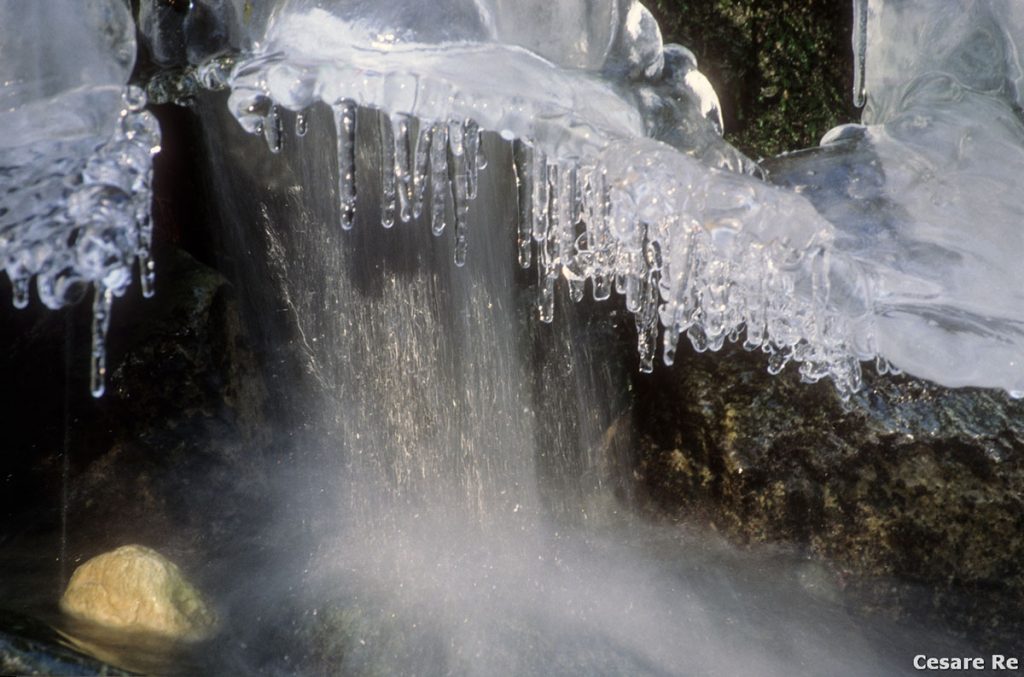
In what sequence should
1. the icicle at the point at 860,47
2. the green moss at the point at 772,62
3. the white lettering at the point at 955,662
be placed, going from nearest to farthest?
the white lettering at the point at 955,662
the icicle at the point at 860,47
the green moss at the point at 772,62

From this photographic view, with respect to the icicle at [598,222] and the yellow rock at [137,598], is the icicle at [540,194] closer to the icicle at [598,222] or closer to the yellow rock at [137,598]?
the icicle at [598,222]

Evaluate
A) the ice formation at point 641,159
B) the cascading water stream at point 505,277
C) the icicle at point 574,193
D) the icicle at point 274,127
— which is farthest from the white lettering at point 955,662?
the icicle at point 274,127

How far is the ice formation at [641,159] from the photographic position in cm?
286

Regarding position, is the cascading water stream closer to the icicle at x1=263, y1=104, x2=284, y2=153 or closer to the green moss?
the icicle at x1=263, y1=104, x2=284, y2=153

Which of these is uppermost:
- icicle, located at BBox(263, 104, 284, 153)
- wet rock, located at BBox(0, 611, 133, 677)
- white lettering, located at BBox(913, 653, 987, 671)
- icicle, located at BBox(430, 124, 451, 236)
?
icicle, located at BBox(263, 104, 284, 153)

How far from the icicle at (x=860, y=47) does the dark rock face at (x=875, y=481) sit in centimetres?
131

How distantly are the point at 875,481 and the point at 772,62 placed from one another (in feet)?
7.13

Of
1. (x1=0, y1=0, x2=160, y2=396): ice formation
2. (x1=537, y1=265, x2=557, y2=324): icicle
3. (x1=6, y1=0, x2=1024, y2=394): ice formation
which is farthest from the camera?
(x1=537, y1=265, x2=557, y2=324): icicle

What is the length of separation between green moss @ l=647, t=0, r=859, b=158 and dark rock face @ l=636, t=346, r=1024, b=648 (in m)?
1.25

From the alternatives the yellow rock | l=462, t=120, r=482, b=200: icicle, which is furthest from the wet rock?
l=462, t=120, r=482, b=200: icicle

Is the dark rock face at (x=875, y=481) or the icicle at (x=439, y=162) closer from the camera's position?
the icicle at (x=439, y=162)

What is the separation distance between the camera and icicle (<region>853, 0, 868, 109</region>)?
4262 millimetres

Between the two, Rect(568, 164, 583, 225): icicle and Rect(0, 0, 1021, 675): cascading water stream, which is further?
Rect(568, 164, 583, 225): icicle

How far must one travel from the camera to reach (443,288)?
4586mm
